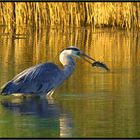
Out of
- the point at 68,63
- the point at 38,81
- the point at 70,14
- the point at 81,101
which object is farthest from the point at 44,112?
the point at 70,14

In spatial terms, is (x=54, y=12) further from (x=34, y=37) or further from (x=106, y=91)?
(x=106, y=91)

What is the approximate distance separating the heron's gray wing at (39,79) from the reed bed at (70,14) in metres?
14.0

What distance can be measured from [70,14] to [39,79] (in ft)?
49.3

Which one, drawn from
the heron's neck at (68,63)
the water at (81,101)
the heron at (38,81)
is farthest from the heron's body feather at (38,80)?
the heron's neck at (68,63)

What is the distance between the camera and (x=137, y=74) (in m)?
12.3

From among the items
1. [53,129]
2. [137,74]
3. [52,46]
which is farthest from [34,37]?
[53,129]

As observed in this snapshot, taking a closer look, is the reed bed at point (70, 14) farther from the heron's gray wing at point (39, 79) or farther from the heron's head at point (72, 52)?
the heron's gray wing at point (39, 79)

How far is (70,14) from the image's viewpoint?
2530 cm

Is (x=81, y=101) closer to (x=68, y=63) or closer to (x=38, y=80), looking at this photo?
(x=38, y=80)

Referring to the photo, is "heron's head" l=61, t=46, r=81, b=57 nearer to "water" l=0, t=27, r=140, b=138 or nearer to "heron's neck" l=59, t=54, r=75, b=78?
"heron's neck" l=59, t=54, r=75, b=78

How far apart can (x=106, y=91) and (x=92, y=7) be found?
1489 cm

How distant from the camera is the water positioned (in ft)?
25.0

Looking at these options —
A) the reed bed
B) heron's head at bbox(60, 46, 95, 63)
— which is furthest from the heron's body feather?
the reed bed

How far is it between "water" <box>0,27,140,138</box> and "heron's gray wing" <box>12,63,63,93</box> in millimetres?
150
